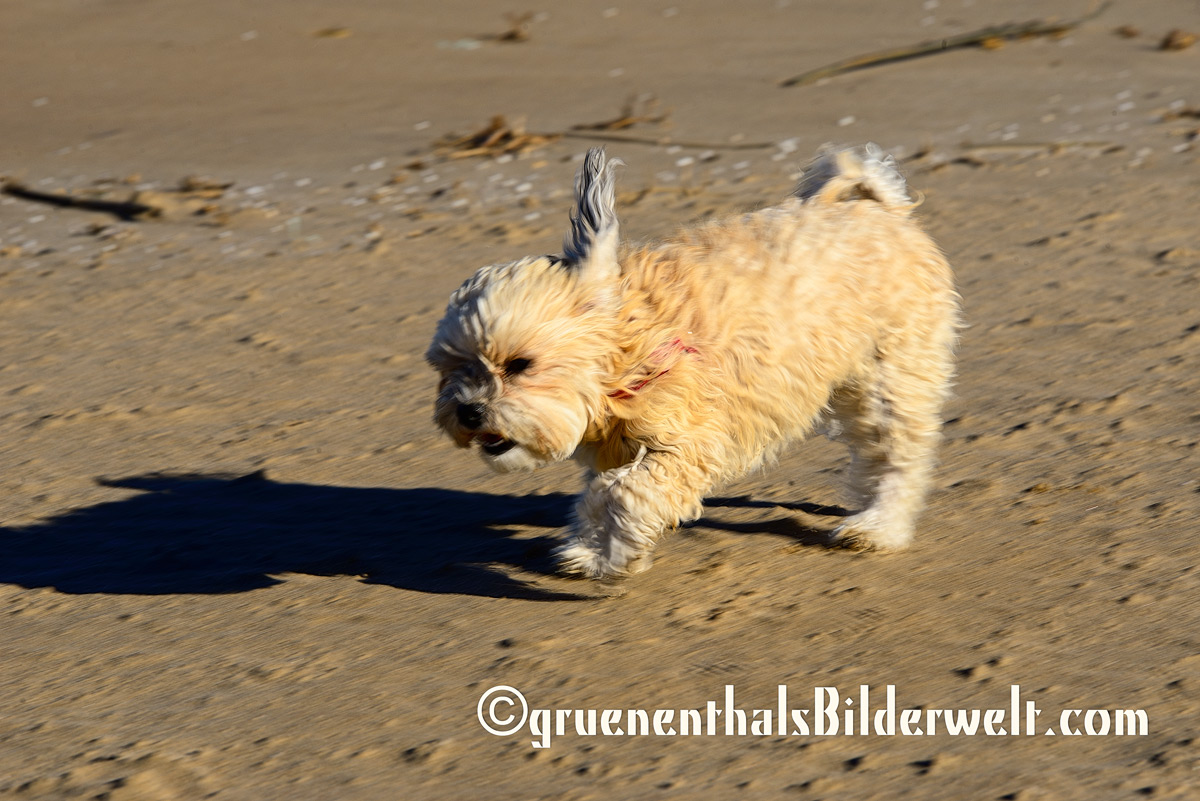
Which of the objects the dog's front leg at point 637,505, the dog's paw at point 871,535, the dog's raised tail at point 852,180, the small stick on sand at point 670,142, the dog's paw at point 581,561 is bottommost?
the dog's paw at point 871,535

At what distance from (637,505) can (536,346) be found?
0.62 meters

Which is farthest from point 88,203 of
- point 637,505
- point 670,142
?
point 637,505

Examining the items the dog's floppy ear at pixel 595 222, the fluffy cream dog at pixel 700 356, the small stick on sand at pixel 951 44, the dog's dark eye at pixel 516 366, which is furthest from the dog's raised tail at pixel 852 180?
the small stick on sand at pixel 951 44

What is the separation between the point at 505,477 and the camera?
5.75 m

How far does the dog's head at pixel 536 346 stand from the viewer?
13.4ft

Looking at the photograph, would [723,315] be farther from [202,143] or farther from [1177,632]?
[202,143]

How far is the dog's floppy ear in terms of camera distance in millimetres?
4223

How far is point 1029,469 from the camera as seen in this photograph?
5336 millimetres

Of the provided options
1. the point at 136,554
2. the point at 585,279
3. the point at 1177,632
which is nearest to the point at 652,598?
the point at 585,279

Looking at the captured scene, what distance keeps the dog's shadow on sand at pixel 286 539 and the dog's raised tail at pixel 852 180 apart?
3.97ft

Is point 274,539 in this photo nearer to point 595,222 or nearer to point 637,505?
point 637,505

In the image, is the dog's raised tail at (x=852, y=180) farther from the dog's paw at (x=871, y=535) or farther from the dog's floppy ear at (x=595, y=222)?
the dog's paw at (x=871, y=535)

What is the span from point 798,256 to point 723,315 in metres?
0.37

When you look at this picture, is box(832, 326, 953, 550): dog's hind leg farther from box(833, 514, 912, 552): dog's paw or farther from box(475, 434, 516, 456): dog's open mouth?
box(475, 434, 516, 456): dog's open mouth
